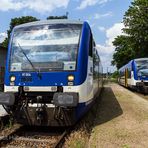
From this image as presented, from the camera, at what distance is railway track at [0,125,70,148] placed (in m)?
7.87

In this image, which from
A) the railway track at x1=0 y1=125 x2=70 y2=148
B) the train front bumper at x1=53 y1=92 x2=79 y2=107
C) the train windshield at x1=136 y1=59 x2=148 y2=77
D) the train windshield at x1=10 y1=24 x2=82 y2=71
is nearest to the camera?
the railway track at x1=0 y1=125 x2=70 y2=148

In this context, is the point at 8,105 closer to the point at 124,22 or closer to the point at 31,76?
the point at 31,76

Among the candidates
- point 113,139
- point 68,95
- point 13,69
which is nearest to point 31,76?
point 13,69

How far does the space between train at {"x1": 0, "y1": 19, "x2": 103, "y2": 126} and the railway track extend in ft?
0.98

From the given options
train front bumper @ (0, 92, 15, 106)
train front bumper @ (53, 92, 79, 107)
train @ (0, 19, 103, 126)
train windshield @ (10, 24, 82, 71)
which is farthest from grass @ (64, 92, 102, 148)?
train front bumper @ (0, 92, 15, 106)

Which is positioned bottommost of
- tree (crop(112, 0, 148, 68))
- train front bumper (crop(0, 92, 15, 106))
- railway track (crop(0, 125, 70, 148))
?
railway track (crop(0, 125, 70, 148))

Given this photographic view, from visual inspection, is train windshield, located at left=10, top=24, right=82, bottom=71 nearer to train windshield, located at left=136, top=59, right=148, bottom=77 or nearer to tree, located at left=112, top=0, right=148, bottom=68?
train windshield, located at left=136, top=59, right=148, bottom=77

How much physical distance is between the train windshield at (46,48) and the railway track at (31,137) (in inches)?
66.6

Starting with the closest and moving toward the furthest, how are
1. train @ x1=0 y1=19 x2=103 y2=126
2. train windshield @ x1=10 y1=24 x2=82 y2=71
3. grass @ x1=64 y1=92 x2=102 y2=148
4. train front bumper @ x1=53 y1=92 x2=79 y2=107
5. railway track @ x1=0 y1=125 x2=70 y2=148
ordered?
grass @ x1=64 y1=92 x2=102 y2=148 < railway track @ x1=0 y1=125 x2=70 y2=148 < train front bumper @ x1=53 y1=92 x2=79 y2=107 < train @ x1=0 y1=19 x2=103 y2=126 < train windshield @ x1=10 y1=24 x2=82 y2=71

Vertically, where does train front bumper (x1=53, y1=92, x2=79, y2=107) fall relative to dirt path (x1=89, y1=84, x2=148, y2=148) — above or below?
above

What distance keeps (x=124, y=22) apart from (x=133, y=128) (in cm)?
3573

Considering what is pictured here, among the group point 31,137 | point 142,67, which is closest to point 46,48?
point 31,137

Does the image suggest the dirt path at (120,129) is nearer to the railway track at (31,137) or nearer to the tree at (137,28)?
the railway track at (31,137)

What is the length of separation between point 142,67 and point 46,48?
1584 cm
